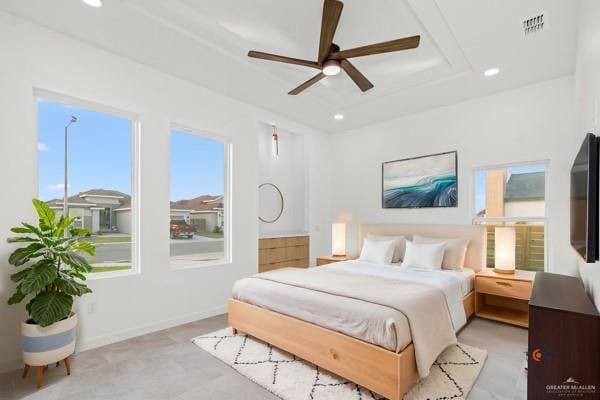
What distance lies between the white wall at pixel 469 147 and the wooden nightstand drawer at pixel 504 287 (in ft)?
1.76

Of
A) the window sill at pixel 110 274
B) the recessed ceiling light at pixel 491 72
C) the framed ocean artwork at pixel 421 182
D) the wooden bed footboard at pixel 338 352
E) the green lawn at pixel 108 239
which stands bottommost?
the wooden bed footboard at pixel 338 352

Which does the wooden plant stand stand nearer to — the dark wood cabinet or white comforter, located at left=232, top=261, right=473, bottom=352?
white comforter, located at left=232, top=261, right=473, bottom=352

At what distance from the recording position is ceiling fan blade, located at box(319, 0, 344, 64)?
191 cm

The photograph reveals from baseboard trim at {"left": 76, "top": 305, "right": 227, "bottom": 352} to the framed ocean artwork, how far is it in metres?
3.12

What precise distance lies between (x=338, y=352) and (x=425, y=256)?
6.81 feet

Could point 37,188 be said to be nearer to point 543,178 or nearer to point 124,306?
point 124,306

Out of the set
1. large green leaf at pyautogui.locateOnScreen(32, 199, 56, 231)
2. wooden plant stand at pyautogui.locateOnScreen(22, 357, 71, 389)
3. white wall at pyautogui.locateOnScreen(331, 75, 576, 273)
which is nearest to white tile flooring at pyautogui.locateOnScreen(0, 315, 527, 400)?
wooden plant stand at pyautogui.locateOnScreen(22, 357, 71, 389)

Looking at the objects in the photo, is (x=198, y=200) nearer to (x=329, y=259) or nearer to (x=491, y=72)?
(x=329, y=259)

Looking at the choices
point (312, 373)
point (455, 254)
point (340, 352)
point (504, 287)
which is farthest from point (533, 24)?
point (312, 373)

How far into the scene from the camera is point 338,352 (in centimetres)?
223

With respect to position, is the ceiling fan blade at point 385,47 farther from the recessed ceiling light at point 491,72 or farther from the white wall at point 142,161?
the white wall at point 142,161

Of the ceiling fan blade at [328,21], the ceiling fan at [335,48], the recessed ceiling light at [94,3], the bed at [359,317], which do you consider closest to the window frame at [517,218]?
the bed at [359,317]

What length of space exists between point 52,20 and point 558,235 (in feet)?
18.3

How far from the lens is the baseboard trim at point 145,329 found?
2854 mm
